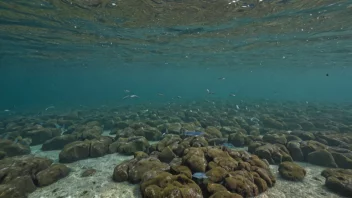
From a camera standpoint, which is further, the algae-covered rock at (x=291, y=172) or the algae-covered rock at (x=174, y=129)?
the algae-covered rock at (x=174, y=129)

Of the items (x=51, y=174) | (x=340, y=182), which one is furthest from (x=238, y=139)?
(x=51, y=174)

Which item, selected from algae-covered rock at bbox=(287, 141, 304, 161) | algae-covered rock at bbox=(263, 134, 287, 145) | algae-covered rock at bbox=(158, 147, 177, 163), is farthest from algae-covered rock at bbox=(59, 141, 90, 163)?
algae-covered rock at bbox=(287, 141, 304, 161)

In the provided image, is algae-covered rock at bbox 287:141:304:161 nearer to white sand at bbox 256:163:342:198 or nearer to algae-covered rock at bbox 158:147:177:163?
white sand at bbox 256:163:342:198

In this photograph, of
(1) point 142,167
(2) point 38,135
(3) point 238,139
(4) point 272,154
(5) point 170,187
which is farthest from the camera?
(2) point 38,135

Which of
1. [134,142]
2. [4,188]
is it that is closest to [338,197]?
[134,142]

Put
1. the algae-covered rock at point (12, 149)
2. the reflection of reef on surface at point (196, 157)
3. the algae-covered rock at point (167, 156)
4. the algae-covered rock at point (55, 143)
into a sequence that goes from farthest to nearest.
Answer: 1. the algae-covered rock at point (55, 143)
2. the algae-covered rock at point (12, 149)
3. the algae-covered rock at point (167, 156)
4. the reflection of reef on surface at point (196, 157)

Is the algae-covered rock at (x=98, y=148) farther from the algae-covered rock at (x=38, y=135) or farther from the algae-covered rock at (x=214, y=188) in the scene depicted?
the algae-covered rock at (x=214, y=188)

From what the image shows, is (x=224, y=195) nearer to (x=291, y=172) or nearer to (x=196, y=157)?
(x=196, y=157)

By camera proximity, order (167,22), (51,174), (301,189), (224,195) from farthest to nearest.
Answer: (167,22), (51,174), (301,189), (224,195)

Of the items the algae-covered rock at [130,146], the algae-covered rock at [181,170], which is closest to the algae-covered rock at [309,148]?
the algae-covered rock at [181,170]

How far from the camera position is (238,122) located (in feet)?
62.6

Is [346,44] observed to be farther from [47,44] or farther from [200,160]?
[47,44]

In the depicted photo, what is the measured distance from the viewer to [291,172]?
8.73 metres

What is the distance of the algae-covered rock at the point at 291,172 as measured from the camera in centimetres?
863
